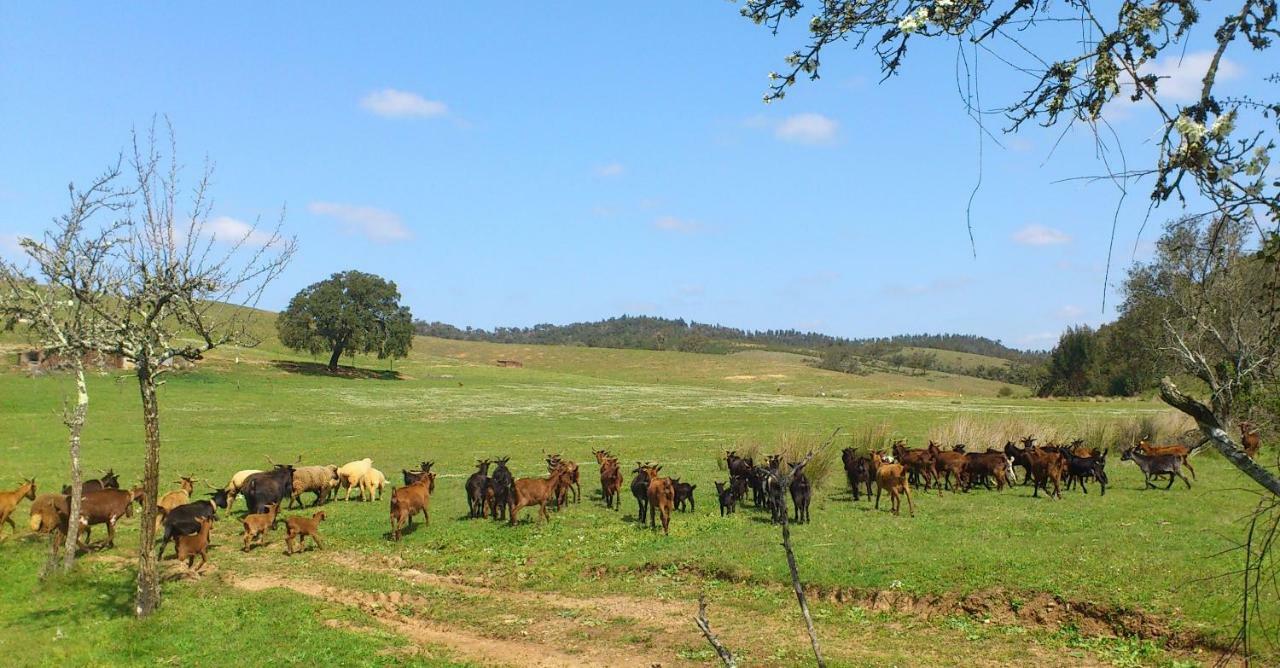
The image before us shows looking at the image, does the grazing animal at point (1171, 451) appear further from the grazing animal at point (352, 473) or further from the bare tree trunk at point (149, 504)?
the bare tree trunk at point (149, 504)

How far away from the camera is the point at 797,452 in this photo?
24641 mm

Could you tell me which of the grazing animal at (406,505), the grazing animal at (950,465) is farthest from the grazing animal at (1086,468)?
the grazing animal at (406,505)

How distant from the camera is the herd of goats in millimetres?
15961

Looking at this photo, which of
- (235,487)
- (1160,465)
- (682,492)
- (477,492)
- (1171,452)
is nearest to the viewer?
(477,492)

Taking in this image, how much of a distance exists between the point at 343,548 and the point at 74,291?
723 cm

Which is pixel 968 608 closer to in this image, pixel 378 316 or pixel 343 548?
pixel 343 548

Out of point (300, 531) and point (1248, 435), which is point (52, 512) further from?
point (1248, 435)

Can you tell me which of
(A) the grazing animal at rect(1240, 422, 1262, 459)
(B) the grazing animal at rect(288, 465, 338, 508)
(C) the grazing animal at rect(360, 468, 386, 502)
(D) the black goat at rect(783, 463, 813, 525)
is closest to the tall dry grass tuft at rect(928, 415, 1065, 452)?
(A) the grazing animal at rect(1240, 422, 1262, 459)

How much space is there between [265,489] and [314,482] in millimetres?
2069

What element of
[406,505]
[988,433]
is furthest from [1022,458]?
[406,505]

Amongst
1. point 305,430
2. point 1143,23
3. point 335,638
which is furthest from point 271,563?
point 305,430

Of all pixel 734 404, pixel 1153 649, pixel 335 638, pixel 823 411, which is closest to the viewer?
pixel 1153 649

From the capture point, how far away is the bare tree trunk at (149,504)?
11570mm

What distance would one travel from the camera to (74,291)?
38.6 feet
